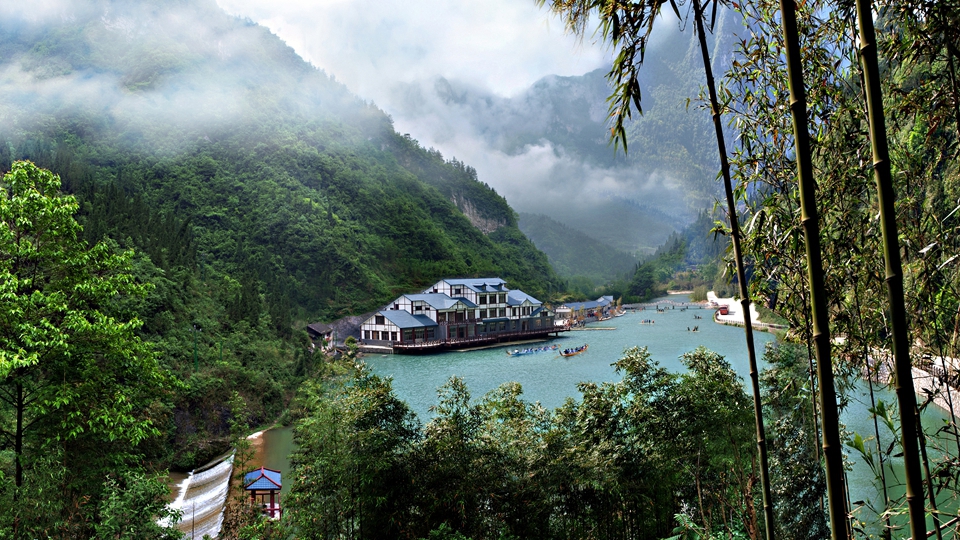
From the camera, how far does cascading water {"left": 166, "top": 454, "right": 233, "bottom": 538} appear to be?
293 inches

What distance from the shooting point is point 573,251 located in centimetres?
10050

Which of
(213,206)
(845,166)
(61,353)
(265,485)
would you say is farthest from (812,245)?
(213,206)

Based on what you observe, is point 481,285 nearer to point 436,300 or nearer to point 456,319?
point 456,319

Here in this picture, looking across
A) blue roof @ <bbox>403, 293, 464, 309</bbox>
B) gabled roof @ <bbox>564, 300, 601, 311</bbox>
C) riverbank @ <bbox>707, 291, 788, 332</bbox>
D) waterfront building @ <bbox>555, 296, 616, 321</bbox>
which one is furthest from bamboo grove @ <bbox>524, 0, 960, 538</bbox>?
gabled roof @ <bbox>564, 300, 601, 311</bbox>

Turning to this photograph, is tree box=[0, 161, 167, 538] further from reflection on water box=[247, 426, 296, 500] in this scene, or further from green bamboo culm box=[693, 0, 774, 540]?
reflection on water box=[247, 426, 296, 500]

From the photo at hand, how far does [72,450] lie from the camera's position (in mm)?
4512

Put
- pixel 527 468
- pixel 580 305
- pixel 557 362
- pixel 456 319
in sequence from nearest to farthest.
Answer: pixel 527 468, pixel 557 362, pixel 456 319, pixel 580 305

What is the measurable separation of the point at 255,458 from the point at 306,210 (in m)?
28.6

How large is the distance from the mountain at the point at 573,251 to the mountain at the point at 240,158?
26.9 m

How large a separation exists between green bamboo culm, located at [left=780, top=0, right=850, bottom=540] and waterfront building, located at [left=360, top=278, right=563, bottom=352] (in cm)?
2541

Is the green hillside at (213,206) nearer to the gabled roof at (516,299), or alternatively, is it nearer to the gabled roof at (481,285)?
the gabled roof at (481,285)

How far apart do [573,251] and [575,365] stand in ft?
273

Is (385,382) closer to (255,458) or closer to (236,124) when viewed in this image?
(255,458)

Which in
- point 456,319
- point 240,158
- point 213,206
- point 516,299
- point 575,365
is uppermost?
point 240,158
